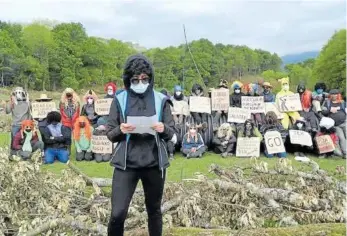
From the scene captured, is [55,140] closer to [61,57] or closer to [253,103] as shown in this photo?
[253,103]

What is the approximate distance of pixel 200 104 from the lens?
33.2 feet

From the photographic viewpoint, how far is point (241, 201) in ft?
18.0

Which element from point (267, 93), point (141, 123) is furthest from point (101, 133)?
point (141, 123)

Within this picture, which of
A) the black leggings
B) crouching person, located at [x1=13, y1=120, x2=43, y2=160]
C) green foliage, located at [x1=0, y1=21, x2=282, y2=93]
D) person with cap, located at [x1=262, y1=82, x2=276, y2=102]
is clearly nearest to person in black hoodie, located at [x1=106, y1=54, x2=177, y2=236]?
the black leggings

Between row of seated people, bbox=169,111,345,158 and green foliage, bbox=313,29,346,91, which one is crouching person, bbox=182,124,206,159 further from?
green foliage, bbox=313,29,346,91

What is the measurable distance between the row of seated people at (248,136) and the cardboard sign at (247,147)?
9cm

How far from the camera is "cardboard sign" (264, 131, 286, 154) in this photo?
32.1ft

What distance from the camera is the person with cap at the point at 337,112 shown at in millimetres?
10062

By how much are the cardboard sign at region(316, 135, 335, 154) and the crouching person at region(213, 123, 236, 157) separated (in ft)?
5.07

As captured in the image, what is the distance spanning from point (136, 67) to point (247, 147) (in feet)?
20.3

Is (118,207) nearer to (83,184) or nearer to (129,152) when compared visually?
(129,152)

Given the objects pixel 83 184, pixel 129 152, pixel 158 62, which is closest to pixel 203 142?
pixel 83 184

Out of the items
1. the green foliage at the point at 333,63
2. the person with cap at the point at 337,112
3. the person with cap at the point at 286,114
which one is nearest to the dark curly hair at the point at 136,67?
the person with cap at the point at 286,114

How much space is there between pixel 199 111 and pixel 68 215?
5.32 metres
